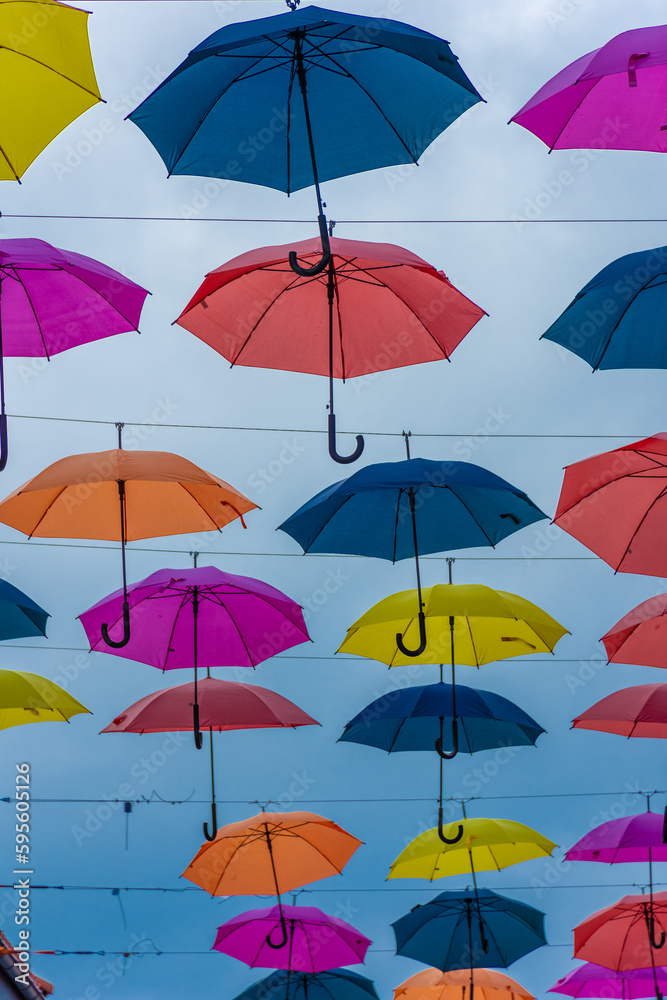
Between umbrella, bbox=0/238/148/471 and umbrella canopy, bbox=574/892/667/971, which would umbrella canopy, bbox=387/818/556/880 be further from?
umbrella, bbox=0/238/148/471

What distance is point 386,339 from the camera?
686cm

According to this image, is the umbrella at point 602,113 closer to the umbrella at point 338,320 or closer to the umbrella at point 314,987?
the umbrella at point 338,320

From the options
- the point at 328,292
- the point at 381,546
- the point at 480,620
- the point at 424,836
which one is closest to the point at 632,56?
the point at 328,292

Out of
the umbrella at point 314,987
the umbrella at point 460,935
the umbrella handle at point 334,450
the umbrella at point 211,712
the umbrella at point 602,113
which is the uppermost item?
the umbrella at point 602,113

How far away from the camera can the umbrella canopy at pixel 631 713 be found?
7.86 metres

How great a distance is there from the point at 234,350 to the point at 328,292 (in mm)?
861

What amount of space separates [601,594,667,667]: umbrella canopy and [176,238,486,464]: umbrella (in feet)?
7.82

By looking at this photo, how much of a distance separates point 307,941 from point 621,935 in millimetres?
3037

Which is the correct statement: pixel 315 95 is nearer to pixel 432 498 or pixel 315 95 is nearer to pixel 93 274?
pixel 93 274

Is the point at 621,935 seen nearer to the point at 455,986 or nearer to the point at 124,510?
the point at 455,986

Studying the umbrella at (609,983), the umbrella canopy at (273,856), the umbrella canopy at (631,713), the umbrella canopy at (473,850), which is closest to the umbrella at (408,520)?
the umbrella canopy at (631,713)

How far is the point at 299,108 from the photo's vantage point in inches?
223

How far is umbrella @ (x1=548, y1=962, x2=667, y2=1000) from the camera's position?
36.7ft

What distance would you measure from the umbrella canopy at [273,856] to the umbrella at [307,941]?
3.13ft
